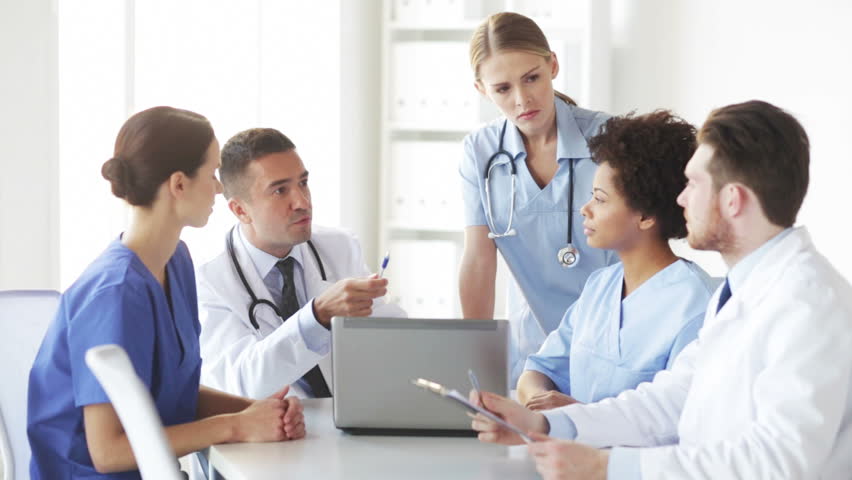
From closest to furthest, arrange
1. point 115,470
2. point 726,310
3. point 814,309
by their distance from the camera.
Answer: point 814,309 → point 726,310 → point 115,470

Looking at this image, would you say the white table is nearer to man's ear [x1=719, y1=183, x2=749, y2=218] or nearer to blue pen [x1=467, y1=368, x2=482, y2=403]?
blue pen [x1=467, y1=368, x2=482, y2=403]

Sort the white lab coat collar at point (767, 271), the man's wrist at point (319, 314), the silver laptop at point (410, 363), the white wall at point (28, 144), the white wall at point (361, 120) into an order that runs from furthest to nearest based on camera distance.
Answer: the white wall at point (361, 120), the white wall at point (28, 144), the man's wrist at point (319, 314), the silver laptop at point (410, 363), the white lab coat collar at point (767, 271)

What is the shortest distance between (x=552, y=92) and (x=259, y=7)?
199 centimetres

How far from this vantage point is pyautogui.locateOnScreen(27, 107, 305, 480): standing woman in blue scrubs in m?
1.67

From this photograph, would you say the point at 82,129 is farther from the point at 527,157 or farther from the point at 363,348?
the point at 363,348

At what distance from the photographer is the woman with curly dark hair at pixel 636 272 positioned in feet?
6.30

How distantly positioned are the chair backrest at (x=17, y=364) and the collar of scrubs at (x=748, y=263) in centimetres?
122

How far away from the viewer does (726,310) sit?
1.48 meters

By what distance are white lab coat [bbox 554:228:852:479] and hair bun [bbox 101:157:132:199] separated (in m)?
0.96

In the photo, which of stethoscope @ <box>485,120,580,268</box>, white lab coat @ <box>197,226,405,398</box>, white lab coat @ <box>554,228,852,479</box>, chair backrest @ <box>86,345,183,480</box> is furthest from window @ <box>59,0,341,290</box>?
white lab coat @ <box>554,228,852,479</box>

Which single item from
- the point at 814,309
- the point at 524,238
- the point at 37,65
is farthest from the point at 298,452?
the point at 37,65

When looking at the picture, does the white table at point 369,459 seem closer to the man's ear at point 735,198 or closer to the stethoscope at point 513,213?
the man's ear at point 735,198

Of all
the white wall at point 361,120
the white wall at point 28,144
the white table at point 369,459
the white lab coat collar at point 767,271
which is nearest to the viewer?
the white lab coat collar at point 767,271

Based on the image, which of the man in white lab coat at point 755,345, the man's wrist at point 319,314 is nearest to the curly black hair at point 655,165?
the man in white lab coat at point 755,345
